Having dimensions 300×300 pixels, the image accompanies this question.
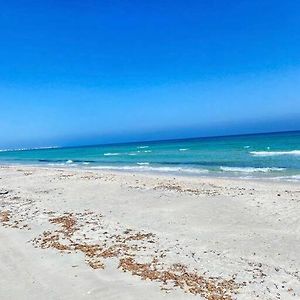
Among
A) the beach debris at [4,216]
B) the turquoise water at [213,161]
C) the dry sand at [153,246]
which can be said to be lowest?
the turquoise water at [213,161]

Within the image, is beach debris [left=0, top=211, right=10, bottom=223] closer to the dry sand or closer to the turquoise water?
the dry sand

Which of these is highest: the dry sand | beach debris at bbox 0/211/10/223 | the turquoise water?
beach debris at bbox 0/211/10/223

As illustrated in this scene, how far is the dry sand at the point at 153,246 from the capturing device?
716cm

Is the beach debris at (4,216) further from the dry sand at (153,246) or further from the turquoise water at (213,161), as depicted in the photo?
the turquoise water at (213,161)

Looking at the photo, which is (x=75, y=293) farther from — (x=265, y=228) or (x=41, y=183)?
(x=41, y=183)

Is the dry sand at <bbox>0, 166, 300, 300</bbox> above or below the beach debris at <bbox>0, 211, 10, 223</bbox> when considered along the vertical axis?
below

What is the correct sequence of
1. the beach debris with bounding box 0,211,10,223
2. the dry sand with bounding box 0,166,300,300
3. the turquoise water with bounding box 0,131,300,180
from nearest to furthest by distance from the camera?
the dry sand with bounding box 0,166,300,300
the beach debris with bounding box 0,211,10,223
the turquoise water with bounding box 0,131,300,180

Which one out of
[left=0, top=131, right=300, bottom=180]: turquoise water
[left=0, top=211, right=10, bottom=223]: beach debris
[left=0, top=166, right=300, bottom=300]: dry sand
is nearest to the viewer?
[left=0, top=166, right=300, bottom=300]: dry sand

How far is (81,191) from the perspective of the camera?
796 inches

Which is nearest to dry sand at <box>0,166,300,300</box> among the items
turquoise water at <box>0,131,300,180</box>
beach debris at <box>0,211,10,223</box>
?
beach debris at <box>0,211,10,223</box>

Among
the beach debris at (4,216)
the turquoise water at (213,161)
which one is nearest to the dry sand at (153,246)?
the beach debris at (4,216)

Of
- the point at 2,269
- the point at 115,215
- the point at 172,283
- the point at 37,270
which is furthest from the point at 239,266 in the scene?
the point at 115,215

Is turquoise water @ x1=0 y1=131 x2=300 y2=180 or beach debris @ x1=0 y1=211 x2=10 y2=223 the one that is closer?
beach debris @ x1=0 y1=211 x2=10 y2=223

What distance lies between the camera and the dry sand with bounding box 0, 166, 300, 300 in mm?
7156
